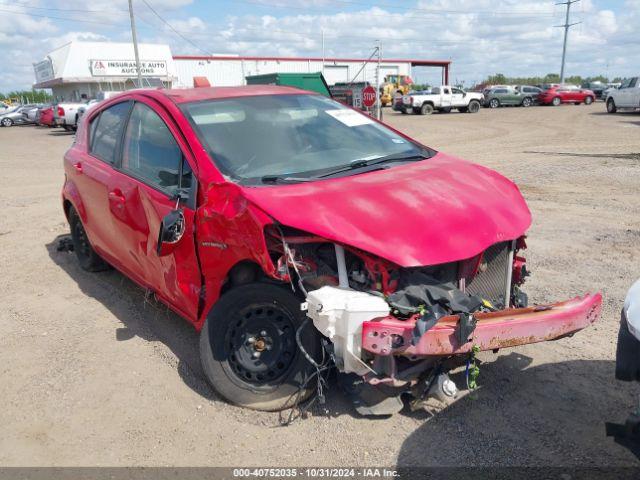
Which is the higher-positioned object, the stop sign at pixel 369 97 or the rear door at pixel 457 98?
the stop sign at pixel 369 97

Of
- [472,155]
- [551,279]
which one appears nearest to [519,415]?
[551,279]

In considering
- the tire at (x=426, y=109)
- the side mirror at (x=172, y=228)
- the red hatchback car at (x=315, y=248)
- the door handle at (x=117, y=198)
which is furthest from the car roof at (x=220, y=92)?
the tire at (x=426, y=109)

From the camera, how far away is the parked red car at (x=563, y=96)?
38562mm

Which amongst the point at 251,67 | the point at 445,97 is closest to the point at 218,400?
the point at 445,97

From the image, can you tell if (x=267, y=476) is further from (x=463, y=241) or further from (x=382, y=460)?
(x=463, y=241)

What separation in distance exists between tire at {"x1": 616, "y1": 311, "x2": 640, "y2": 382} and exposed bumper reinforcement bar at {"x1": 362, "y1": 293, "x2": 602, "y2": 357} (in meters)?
0.52

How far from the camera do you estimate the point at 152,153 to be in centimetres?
396

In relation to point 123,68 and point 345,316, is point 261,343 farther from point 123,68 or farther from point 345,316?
point 123,68

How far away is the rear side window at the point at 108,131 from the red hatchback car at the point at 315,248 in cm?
34

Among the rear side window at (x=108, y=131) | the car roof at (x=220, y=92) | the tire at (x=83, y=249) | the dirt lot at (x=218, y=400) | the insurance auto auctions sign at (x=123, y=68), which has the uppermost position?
the insurance auto auctions sign at (x=123, y=68)

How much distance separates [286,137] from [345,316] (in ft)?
5.34

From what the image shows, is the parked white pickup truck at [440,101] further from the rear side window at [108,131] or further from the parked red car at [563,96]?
the rear side window at [108,131]

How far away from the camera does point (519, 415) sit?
10.2 ft

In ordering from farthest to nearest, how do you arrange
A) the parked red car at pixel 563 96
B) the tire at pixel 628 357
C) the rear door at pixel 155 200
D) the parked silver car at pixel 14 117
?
the parked red car at pixel 563 96
the parked silver car at pixel 14 117
the rear door at pixel 155 200
the tire at pixel 628 357
